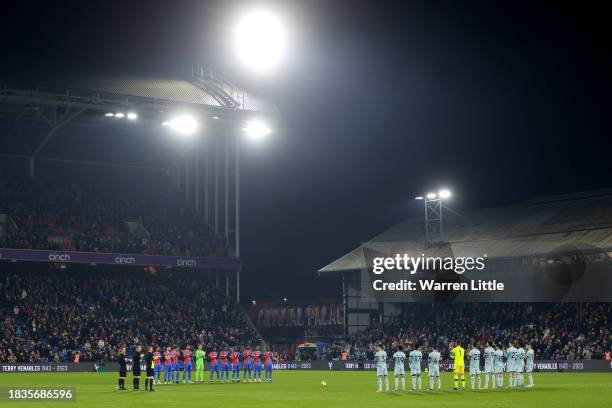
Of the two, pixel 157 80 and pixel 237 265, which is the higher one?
pixel 157 80

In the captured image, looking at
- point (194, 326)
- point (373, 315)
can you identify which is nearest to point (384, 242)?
point (373, 315)

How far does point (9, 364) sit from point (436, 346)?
3405 cm

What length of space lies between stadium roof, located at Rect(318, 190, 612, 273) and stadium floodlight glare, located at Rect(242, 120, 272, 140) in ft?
50.2

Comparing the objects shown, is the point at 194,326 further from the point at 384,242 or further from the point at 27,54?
the point at 27,54

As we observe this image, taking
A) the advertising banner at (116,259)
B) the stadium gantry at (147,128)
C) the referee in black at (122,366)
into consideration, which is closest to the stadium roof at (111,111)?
the stadium gantry at (147,128)

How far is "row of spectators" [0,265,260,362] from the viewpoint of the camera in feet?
230

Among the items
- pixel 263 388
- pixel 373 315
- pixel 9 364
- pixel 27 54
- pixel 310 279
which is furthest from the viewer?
pixel 310 279

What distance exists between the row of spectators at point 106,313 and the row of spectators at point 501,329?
11580 millimetres

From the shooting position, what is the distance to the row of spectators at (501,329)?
66688mm

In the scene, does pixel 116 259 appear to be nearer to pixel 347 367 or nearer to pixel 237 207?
pixel 237 207

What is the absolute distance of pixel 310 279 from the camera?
313 ft

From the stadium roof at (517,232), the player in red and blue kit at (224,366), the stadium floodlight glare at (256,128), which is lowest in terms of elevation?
the player in red and blue kit at (224,366)

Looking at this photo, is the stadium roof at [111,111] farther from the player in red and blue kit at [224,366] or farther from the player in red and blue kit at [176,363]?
the player in red and blue kit at [176,363]

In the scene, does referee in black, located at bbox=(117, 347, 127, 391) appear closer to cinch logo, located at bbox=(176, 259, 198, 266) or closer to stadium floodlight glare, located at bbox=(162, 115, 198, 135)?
stadium floodlight glare, located at bbox=(162, 115, 198, 135)
